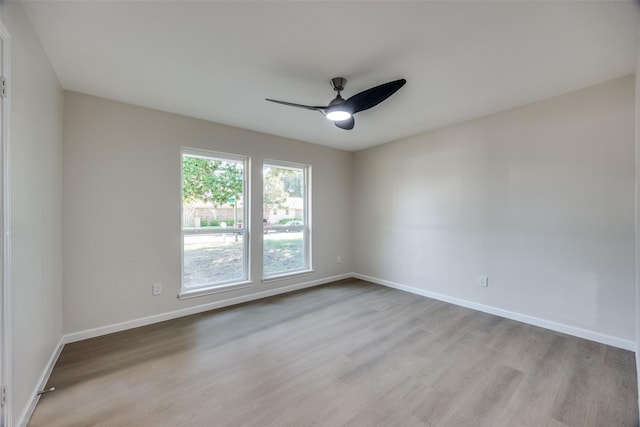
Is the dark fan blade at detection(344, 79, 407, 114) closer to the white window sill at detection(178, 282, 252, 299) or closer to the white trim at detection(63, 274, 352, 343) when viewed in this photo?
→ the white window sill at detection(178, 282, 252, 299)

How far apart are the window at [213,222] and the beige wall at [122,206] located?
0.14m

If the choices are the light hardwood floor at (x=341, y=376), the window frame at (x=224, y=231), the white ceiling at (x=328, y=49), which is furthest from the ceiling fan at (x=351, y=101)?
the light hardwood floor at (x=341, y=376)

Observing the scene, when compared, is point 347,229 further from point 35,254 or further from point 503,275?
point 35,254

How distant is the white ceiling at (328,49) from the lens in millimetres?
1584

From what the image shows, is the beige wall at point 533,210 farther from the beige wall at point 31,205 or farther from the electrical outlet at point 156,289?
the beige wall at point 31,205

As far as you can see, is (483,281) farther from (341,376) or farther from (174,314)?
(174,314)

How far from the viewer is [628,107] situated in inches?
93.3

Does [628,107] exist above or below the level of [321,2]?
below

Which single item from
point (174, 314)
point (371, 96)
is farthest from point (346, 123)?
point (174, 314)

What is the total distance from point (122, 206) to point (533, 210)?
14.5ft

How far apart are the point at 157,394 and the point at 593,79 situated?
440cm

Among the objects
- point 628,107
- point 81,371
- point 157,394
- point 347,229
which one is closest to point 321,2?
point 157,394

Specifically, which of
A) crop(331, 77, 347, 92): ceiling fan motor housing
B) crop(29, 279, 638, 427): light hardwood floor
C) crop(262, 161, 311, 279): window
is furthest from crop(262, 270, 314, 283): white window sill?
crop(331, 77, 347, 92): ceiling fan motor housing

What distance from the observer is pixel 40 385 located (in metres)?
1.84
